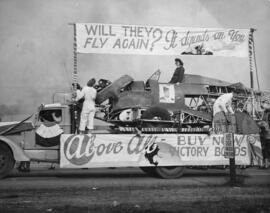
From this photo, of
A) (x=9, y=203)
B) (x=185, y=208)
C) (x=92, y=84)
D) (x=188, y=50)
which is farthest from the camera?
(x=188, y=50)

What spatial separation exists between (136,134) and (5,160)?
4077 millimetres

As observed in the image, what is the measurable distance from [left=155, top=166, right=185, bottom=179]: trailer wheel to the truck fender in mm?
4196

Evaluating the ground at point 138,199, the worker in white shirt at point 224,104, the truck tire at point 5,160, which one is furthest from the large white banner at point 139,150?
the ground at point 138,199

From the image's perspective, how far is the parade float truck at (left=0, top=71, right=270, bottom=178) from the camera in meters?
11.8

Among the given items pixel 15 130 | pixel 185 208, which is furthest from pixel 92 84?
pixel 185 208

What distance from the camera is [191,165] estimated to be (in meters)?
12.3

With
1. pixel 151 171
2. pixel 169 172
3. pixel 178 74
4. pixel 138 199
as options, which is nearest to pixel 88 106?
pixel 151 171

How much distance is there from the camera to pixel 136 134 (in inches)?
474

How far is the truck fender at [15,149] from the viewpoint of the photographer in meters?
11.6

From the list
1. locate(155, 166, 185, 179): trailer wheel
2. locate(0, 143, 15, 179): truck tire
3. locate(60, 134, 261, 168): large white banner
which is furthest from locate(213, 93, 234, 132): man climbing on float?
locate(0, 143, 15, 179): truck tire

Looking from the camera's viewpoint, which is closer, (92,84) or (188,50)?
(92,84)

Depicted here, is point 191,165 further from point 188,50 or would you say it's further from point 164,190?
point 188,50

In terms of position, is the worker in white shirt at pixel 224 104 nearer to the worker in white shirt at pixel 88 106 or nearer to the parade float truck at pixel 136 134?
the parade float truck at pixel 136 134

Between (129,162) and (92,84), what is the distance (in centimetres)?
291
